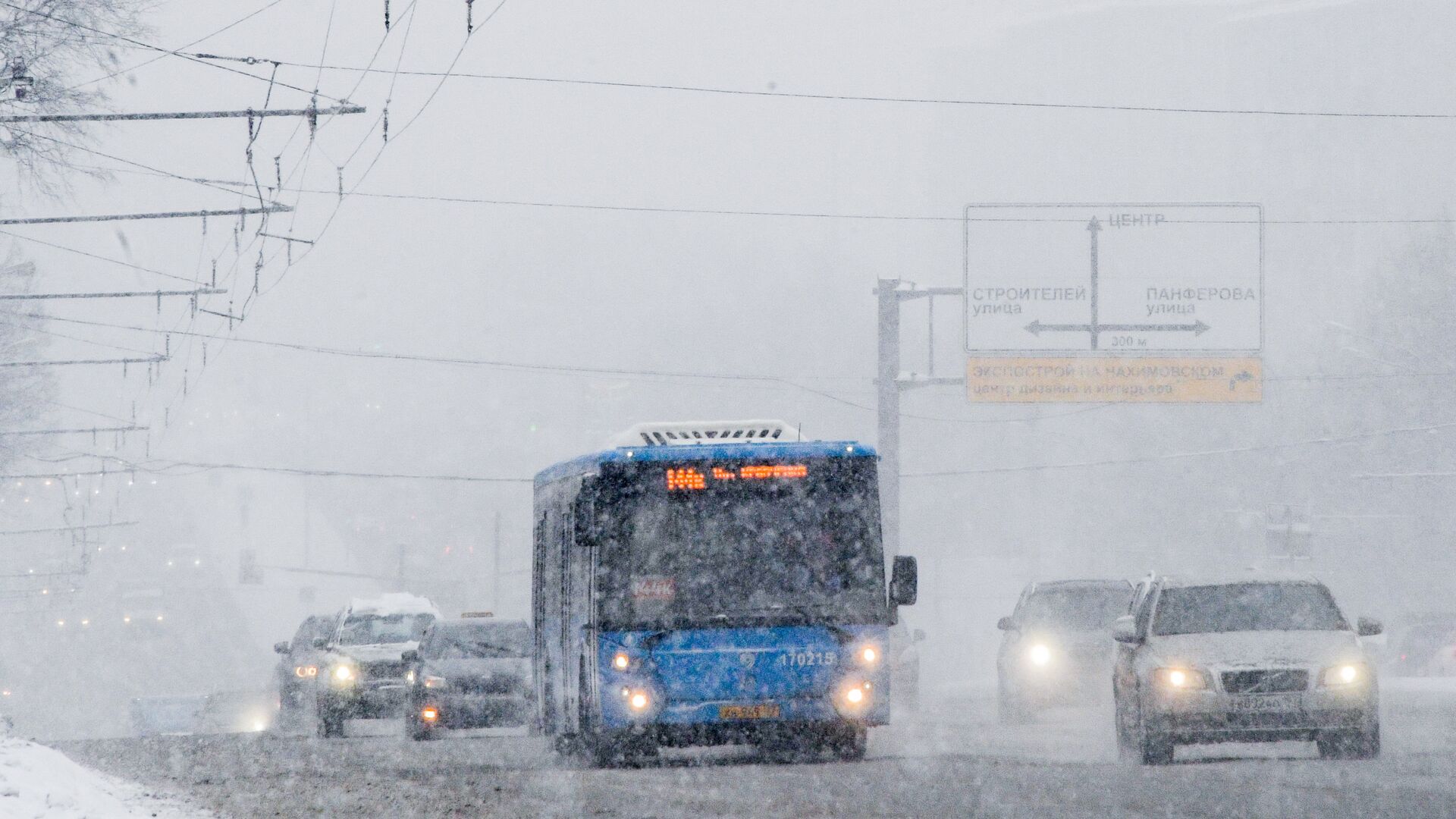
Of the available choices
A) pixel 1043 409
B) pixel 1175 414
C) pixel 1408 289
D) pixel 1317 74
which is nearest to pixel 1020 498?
pixel 1043 409

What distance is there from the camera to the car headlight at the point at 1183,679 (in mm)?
15219

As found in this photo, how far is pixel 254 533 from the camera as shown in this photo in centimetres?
14212

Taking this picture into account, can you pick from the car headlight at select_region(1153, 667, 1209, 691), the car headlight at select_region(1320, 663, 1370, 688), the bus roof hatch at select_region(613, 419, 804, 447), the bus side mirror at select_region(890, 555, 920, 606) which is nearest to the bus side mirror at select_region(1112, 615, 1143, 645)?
the car headlight at select_region(1153, 667, 1209, 691)

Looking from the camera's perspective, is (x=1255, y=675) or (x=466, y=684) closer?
(x=1255, y=675)

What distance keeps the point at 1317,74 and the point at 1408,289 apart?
207ft

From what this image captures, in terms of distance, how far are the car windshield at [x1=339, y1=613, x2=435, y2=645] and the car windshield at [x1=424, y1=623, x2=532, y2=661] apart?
5.32 meters

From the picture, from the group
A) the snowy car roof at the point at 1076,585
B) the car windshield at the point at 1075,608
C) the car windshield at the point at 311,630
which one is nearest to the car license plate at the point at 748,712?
the car windshield at the point at 1075,608

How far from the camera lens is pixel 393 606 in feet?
98.8

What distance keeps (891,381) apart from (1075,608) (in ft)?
43.2

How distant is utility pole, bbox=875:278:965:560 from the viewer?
123 ft

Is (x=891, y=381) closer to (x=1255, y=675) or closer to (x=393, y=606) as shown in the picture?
(x=393, y=606)

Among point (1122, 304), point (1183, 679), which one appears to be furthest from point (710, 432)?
point (1122, 304)

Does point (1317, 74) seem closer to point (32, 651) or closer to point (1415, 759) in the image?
point (32, 651)

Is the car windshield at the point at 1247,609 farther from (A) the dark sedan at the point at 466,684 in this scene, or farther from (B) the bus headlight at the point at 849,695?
(A) the dark sedan at the point at 466,684
